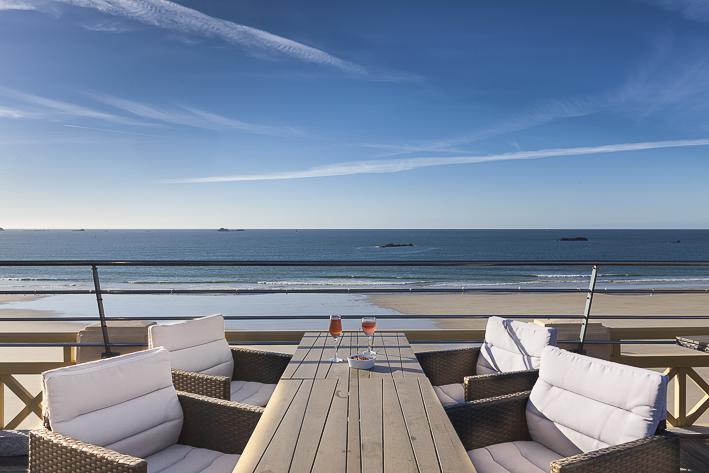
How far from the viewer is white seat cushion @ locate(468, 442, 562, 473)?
1794 mm

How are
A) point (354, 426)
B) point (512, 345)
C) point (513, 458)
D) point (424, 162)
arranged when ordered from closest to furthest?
1. point (354, 426)
2. point (513, 458)
3. point (512, 345)
4. point (424, 162)

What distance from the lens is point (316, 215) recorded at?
35.8m

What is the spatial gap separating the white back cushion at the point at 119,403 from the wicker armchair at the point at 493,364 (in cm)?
130

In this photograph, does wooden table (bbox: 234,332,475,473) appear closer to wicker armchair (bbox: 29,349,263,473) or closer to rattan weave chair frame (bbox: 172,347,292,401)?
wicker armchair (bbox: 29,349,263,473)

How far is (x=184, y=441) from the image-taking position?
2.00 meters

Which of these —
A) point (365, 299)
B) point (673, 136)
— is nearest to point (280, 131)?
point (365, 299)

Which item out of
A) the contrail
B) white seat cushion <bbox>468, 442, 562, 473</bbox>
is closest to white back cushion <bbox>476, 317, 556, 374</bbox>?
white seat cushion <bbox>468, 442, 562, 473</bbox>

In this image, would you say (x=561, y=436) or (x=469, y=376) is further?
(x=469, y=376)

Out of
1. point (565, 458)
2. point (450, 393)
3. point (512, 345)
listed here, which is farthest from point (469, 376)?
point (565, 458)

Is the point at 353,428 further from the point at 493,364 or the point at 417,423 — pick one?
the point at 493,364

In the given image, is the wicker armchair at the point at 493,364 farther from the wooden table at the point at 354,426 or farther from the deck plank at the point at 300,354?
the deck plank at the point at 300,354

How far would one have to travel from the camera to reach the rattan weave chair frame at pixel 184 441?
142 centimetres

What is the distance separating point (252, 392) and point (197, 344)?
421mm

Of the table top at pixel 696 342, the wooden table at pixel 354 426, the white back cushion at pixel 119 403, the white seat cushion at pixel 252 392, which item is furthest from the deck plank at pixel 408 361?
the table top at pixel 696 342
